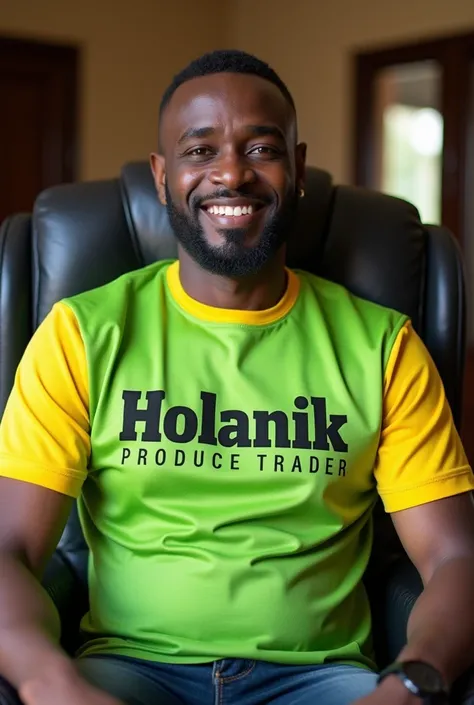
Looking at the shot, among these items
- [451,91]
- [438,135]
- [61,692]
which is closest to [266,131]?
[61,692]

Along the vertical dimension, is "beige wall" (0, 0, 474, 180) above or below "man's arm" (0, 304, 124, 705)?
above

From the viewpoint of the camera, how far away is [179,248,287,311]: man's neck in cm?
135

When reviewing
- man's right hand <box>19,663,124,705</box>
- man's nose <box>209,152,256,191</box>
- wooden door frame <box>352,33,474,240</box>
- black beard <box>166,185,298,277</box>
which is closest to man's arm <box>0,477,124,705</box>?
man's right hand <box>19,663,124,705</box>

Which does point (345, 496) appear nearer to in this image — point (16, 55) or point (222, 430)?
point (222, 430)

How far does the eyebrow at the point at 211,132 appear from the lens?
134 centimetres

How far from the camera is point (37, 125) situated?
4.17m

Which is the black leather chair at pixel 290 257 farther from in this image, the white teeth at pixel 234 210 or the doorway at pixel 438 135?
the doorway at pixel 438 135

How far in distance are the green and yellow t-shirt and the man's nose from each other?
195 mm

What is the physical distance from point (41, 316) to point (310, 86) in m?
3.08

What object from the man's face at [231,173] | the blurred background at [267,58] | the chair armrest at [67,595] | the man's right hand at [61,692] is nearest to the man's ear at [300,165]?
the man's face at [231,173]

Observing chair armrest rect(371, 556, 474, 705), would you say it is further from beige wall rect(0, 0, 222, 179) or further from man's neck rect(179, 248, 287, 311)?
beige wall rect(0, 0, 222, 179)

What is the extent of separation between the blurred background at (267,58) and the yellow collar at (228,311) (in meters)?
2.54

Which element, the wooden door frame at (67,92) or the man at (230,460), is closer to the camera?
the man at (230,460)

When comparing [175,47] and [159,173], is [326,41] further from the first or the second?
[159,173]
